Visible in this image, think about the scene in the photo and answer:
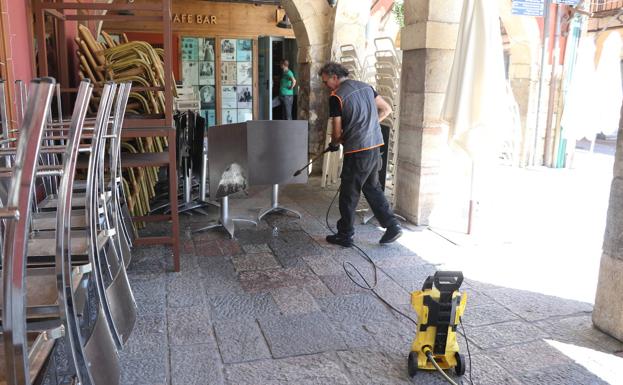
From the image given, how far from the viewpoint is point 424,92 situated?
15.5 feet

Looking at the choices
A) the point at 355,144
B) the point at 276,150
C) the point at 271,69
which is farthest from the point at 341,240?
the point at 271,69

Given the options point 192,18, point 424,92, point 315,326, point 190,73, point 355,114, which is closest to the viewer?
point 315,326

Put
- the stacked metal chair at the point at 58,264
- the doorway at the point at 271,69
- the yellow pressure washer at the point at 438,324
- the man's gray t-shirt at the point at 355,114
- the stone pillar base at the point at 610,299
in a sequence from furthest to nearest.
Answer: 1. the doorway at the point at 271,69
2. the man's gray t-shirt at the point at 355,114
3. the stone pillar base at the point at 610,299
4. the yellow pressure washer at the point at 438,324
5. the stacked metal chair at the point at 58,264

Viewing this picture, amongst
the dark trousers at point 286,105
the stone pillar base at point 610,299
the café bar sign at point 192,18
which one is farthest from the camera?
the café bar sign at point 192,18

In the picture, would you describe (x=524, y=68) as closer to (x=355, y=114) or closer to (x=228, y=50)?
(x=355, y=114)

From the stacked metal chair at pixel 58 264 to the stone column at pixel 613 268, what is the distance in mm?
2405

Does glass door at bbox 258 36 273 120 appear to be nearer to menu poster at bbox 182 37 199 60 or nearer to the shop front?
the shop front

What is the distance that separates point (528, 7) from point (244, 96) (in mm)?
6707

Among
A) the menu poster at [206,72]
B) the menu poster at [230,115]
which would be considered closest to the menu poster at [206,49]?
the menu poster at [206,72]

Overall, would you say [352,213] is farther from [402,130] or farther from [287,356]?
[287,356]

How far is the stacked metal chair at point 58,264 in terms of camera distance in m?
1.02

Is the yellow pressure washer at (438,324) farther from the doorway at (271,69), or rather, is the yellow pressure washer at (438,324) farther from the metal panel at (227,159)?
the doorway at (271,69)

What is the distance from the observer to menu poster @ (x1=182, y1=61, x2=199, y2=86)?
1156 cm

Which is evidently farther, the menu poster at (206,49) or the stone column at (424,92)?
the menu poster at (206,49)
